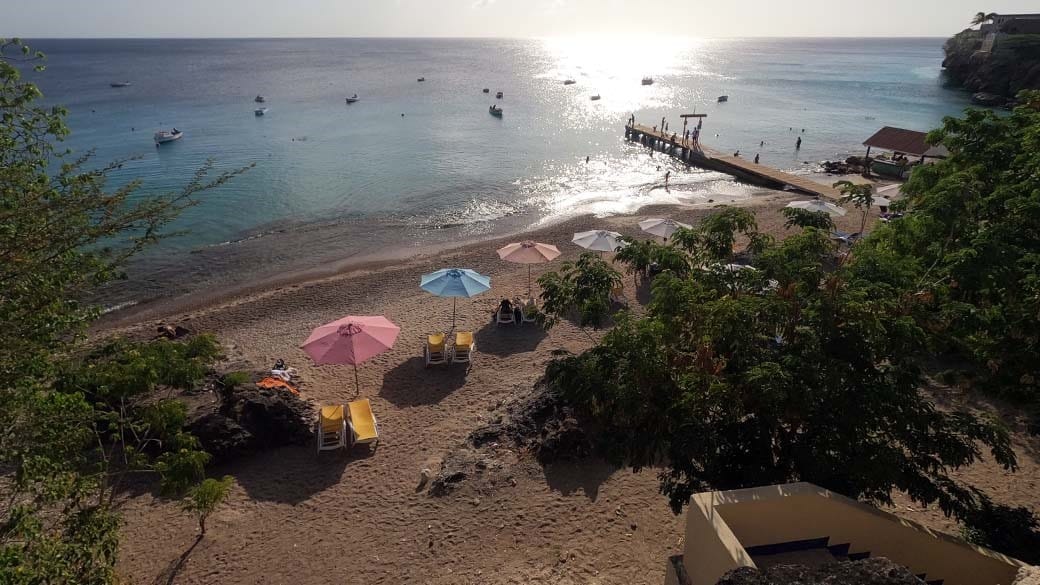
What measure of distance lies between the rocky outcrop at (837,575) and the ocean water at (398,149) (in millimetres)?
23407

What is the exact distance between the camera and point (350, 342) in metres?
11.8

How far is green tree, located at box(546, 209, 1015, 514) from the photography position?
18.1 ft

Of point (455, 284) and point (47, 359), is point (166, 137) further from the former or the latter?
point (47, 359)

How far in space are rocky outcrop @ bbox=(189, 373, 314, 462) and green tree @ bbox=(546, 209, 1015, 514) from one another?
695 cm

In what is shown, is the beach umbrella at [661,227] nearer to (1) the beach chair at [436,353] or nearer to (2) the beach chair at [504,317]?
(2) the beach chair at [504,317]

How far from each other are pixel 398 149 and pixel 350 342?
124 ft

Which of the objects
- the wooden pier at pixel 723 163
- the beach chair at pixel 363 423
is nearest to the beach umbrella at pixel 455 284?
the beach chair at pixel 363 423

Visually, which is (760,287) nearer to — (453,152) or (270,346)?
(270,346)

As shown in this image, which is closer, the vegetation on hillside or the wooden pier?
the vegetation on hillside

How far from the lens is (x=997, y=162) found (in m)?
9.88

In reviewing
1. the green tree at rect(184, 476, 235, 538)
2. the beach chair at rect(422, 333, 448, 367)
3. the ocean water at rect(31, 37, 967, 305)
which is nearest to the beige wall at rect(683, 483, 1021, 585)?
the green tree at rect(184, 476, 235, 538)

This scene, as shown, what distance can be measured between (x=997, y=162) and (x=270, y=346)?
17.6 metres

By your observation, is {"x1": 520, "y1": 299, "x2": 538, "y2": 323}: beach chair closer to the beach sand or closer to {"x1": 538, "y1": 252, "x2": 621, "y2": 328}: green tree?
{"x1": 538, "y1": 252, "x2": 621, "y2": 328}: green tree

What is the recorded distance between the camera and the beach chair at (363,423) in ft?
35.9
